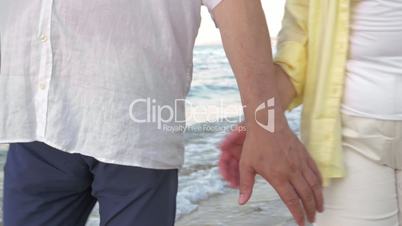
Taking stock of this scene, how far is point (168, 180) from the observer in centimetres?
144

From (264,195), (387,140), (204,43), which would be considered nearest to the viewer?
(387,140)

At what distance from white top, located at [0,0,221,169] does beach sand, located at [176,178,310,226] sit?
95.5 inches

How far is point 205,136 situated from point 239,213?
2420mm

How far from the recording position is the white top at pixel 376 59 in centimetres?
151

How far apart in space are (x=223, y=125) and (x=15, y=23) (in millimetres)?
4337

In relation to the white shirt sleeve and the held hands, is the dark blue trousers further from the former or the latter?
the white shirt sleeve

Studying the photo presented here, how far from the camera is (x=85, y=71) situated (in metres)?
1.31

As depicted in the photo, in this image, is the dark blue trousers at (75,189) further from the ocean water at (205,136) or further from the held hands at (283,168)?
the ocean water at (205,136)

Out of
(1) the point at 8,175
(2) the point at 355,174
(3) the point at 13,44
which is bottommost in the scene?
(2) the point at 355,174

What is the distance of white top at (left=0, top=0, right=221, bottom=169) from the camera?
1.29m

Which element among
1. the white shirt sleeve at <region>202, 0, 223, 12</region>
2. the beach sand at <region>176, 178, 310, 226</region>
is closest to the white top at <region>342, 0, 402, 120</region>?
the white shirt sleeve at <region>202, 0, 223, 12</region>

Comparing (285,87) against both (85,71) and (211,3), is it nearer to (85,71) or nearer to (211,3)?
(211,3)

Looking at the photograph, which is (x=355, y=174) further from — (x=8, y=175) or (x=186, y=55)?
(x=8, y=175)

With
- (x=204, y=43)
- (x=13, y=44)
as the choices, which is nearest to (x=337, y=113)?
(x=13, y=44)
